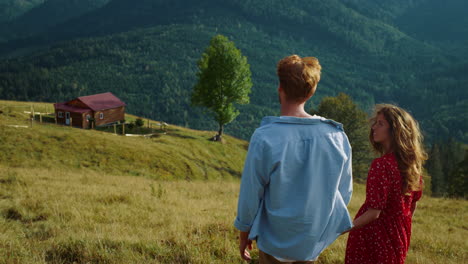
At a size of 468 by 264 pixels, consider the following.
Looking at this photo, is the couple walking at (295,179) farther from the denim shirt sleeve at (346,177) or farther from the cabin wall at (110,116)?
the cabin wall at (110,116)

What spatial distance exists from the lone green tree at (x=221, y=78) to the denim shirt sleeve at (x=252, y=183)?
50.9 m

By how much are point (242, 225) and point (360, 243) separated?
195 cm

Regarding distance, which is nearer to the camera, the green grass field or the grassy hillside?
the green grass field

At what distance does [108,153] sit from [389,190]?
120 feet

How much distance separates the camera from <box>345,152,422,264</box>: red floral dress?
423 cm

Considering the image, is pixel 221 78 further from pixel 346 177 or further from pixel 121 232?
pixel 346 177

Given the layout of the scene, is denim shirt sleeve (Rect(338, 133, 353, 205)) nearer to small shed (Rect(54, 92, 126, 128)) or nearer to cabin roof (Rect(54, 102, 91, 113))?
small shed (Rect(54, 92, 126, 128))

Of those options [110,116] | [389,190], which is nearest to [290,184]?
[389,190]

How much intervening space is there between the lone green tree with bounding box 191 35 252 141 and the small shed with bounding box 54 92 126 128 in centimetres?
1381

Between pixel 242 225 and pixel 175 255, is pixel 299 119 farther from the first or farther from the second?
pixel 175 255

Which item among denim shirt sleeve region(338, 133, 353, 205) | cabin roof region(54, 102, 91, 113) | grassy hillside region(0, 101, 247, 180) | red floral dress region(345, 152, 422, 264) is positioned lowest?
grassy hillside region(0, 101, 247, 180)

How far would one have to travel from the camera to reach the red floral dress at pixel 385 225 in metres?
4.23

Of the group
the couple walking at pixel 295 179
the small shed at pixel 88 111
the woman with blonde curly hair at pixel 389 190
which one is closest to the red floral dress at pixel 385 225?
the woman with blonde curly hair at pixel 389 190

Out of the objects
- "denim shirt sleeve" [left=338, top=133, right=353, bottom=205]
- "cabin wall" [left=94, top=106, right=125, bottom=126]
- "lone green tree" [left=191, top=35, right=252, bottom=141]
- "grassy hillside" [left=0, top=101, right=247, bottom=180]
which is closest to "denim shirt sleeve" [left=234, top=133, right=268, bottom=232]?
"denim shirt sleeve" [left=338, top=133, right=353, bottom=205]
